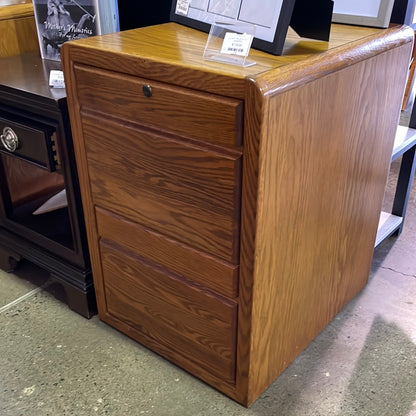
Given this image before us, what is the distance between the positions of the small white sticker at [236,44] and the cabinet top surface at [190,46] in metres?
0.03

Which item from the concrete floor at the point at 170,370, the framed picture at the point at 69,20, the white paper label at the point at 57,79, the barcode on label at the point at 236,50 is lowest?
the concrete floor at the point at 170,370

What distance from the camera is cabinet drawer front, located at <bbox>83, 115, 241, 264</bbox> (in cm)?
91

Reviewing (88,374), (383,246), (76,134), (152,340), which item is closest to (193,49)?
(76,134)

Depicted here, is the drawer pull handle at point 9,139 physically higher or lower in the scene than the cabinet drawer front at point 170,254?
higher

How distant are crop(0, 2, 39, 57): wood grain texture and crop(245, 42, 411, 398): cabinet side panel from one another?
1023mm

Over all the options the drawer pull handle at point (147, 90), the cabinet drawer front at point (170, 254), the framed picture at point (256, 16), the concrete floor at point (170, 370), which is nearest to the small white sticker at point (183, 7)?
the framed picture at point (256, 16)

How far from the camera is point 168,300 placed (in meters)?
1.13

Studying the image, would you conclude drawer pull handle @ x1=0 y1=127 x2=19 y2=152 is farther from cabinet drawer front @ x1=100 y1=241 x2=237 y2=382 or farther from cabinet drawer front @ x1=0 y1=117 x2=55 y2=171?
cabinet drawer front @ x1=100 y1=241 x2=237 y2=382

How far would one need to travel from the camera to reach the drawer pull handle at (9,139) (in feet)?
4.16

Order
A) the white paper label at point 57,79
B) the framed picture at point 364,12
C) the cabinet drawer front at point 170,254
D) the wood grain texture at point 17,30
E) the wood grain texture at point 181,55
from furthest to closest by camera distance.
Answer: the wood grain texture at point 17,30 → the white paper label at point 57,79 → the framed picture at point 364,12 → the cabinet drawer front at point 170,254 → the wood grain texture at point 181,55

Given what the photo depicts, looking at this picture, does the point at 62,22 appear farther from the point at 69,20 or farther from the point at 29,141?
the point at 29,141

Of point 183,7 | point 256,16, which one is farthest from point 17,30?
point 256,16

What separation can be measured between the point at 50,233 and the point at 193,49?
0.75m

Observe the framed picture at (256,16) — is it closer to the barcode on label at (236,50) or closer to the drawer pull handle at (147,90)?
the barcode on label at (236,50)
